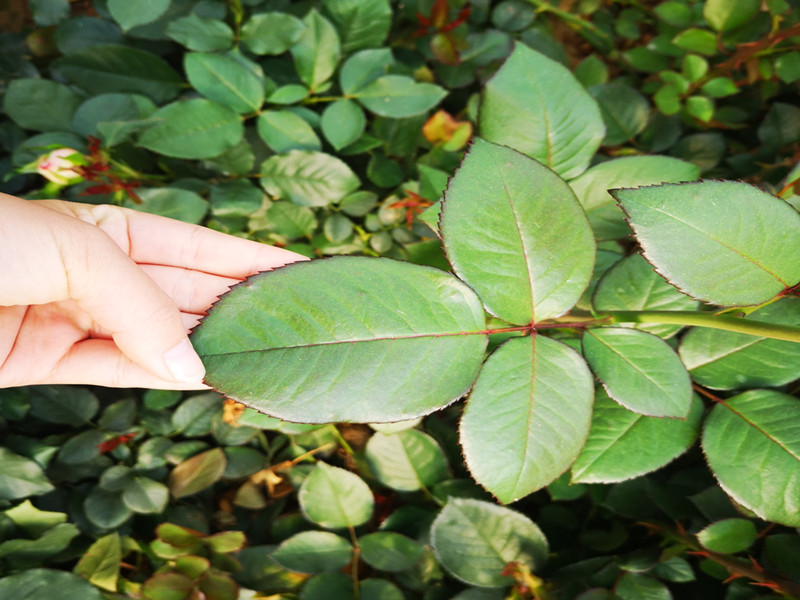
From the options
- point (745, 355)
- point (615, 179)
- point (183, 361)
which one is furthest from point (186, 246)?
point (745, 355)

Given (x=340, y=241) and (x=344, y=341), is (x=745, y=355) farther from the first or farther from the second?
(x=340, y=241)

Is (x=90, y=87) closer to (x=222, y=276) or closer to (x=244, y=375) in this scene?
(x=222, y=276)

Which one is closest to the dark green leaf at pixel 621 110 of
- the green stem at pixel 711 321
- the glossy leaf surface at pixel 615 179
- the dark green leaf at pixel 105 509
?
the glossy leaf surface at pixel 615 179

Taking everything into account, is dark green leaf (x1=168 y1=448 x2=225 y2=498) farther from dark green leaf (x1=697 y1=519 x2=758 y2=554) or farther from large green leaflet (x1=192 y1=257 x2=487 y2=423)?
dark green leaf (x1=697 y1=519 x2=758 y2=554)

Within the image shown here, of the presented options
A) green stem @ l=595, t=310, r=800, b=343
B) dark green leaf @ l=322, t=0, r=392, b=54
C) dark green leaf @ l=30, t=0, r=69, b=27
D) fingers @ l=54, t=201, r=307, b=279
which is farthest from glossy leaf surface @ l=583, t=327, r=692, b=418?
dark green leaf @ l=30, t=0, r=69, b=27

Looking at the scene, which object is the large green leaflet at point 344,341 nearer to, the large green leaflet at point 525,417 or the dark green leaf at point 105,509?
the large green leaflet at point 525,417
